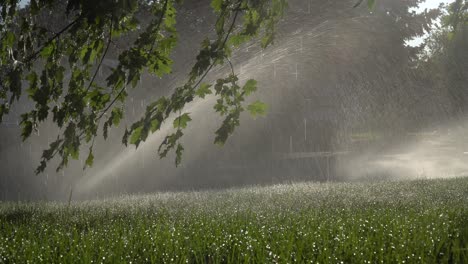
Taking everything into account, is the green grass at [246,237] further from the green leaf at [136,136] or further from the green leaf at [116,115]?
the green leaf at [116,115]

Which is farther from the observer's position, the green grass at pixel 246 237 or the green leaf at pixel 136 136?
the green grass at pixel 246 237

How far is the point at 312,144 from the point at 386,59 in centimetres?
528

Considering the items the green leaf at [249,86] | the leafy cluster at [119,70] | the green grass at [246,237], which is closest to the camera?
the leafy cluster at [119,70]

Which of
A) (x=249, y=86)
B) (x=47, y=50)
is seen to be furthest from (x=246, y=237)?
(x=47, y=50)

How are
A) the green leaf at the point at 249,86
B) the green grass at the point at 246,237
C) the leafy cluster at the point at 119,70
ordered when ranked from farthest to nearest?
the green grass at the point at 246,237 → the green leaf at the point at 249,86 → the leafy cluster at the point at 119,70

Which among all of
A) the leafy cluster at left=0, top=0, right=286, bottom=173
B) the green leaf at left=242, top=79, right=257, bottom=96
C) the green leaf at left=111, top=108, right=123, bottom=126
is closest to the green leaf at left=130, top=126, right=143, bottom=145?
the leafy cluster at left=0, top=0, right=286, bottom=173

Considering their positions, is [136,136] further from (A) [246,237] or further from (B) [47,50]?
(A) [246,237]

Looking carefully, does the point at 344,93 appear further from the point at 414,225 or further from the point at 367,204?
the point at 414,225

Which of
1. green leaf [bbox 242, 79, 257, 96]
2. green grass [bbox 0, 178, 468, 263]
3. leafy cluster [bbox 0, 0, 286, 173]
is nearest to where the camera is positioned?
leafy cluster [bbox 0, 0, 286, 173]

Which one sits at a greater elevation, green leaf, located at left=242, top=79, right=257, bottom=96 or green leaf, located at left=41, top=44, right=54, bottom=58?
green leaf, located at left=41, top=44, right=54, bottom=58

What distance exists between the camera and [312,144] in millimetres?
26000

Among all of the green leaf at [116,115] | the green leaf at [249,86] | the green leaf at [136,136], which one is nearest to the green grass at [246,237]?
the green leaf at [136,136]

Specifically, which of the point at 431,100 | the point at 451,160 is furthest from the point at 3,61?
the point at 431,100

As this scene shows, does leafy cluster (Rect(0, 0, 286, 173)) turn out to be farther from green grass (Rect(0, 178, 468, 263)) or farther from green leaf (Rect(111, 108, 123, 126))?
green grass (Rect(0, 178, 468, 263))
